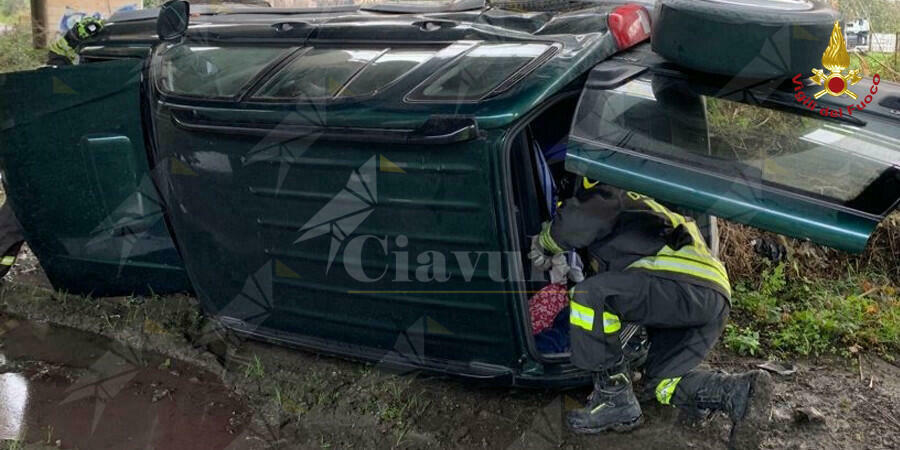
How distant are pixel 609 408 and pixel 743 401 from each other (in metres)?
0.45

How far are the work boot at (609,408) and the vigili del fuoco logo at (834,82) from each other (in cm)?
112

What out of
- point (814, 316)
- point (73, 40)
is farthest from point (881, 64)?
point (73, 40)

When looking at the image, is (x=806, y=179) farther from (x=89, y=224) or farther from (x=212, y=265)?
(x=89, y=224)

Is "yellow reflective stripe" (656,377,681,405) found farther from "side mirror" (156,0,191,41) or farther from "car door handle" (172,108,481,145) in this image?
"side mirror" (156,0,191,41)

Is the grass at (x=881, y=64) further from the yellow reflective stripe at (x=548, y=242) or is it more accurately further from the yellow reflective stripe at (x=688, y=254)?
the yellow reflective stripe at (x=548, y=242)

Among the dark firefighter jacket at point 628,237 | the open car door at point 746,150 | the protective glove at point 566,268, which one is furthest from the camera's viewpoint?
the protective glove at point 566,268

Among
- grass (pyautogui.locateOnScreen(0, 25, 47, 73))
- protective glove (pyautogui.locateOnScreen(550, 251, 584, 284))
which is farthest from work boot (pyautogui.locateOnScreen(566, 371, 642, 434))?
grass (pyautogui.locateOnScreen(0, 25, 47, 73))

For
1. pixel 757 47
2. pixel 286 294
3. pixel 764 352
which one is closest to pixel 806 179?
pixel 757 47

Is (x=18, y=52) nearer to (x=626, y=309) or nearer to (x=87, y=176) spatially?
(x=87, y=176)

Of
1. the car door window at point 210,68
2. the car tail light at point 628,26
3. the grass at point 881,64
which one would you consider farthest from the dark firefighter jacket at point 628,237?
the grass at point 881,64

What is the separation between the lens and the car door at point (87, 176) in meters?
3.18

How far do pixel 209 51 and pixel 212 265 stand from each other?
869 mm

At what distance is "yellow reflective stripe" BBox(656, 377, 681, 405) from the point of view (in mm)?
2748

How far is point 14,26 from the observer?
28.8ft
